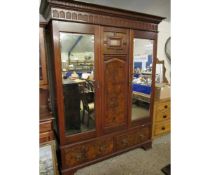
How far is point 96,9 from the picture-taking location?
5.59 ft

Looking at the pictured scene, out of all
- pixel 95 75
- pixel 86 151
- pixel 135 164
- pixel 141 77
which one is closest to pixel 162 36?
pixel 141 77

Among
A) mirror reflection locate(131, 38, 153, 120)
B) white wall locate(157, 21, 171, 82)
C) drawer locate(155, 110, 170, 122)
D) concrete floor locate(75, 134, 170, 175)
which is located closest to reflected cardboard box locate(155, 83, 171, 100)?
drawer locate(155, 110, 170, 122)

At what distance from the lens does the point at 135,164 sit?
7.02ft

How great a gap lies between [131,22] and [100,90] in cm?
97

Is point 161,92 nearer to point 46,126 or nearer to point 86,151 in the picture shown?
point 86,151

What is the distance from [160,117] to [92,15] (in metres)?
2.06

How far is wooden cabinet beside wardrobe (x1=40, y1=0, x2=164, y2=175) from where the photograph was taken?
166cm

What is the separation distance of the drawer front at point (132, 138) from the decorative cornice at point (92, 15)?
1487 mm

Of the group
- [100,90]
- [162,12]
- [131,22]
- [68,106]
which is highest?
[162,12]

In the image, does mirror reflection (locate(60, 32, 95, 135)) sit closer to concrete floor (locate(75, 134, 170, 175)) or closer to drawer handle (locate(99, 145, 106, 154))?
drawer handle (locate(99, 145, 106, 154))

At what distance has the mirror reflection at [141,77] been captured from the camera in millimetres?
2170
